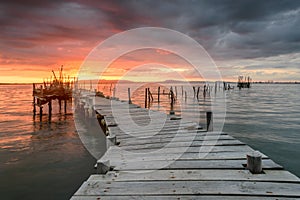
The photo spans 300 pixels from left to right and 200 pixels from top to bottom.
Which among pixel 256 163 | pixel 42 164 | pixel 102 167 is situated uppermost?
pixel 256 163

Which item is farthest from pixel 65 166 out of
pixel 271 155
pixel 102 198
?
pixel 271 155

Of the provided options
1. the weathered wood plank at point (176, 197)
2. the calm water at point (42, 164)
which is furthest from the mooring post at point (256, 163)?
the calm water at point (42, 164)

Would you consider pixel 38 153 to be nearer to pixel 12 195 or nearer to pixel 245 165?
pixel 12 195

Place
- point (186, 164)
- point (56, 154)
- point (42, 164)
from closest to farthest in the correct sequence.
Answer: point (186, 164) < point (42, 164) < point (56, 154)

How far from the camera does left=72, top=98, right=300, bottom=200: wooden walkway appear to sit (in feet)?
13.0

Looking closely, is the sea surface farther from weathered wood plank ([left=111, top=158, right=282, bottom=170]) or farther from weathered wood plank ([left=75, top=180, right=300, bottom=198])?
weathered wood plank ([left=75, top=180, right=300, bottom=198])

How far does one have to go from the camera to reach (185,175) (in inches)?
187

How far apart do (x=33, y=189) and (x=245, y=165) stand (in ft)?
23.7

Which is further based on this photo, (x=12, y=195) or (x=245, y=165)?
(x=12, y=195)

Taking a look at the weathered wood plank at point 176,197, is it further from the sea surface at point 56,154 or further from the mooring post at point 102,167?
the sea surface at point 56,154

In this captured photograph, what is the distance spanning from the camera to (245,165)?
17.0ft

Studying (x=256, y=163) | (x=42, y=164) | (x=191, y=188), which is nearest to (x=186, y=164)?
(x=191, y=188)

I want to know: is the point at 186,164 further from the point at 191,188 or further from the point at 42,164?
the point at 42,164

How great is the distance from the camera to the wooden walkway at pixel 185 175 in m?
3.95
